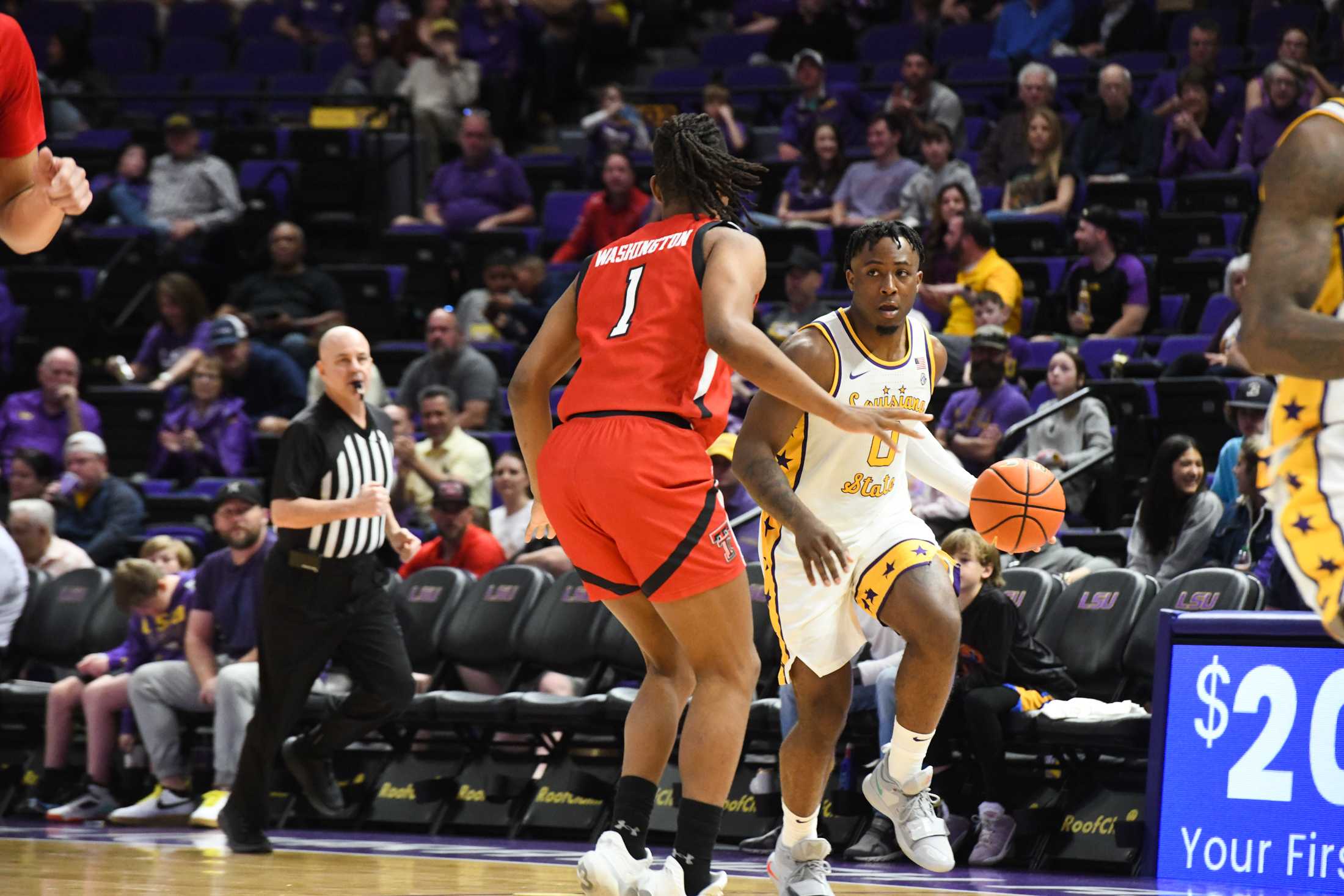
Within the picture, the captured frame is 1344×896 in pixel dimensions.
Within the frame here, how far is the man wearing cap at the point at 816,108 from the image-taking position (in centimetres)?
1413

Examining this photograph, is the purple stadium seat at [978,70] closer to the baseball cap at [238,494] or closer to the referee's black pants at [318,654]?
the baseball cap at [238,494]

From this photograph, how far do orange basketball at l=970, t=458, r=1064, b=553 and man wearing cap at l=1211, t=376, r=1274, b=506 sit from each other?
3342mm

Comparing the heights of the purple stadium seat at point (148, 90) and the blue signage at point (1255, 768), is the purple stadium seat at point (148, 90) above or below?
above

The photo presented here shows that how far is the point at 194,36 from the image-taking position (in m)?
19.1

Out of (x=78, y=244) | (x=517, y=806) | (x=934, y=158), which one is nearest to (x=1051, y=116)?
(x=934, y=158)

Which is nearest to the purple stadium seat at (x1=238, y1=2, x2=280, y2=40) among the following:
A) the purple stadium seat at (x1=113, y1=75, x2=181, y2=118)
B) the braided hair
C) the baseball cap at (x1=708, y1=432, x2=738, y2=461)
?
the purple stadium seat at (x1=113, y1=75, x2=181, y2=118)

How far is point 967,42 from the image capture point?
1523cm

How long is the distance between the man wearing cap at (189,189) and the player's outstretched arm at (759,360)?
11250 millimetres

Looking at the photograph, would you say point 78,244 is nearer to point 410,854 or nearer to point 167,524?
point 167,524

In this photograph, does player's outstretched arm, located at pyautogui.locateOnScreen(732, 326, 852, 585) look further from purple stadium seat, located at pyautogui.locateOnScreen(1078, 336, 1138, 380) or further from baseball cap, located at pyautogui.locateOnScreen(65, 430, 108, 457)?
baseball cap, located at pyautogui.locateOnScreen(65, 430, 108, 457)

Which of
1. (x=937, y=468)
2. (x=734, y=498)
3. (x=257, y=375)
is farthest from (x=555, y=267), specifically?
(x=937, y=468)

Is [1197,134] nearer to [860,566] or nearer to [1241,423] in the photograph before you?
[1241,423]

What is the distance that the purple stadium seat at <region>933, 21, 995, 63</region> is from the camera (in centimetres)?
1519

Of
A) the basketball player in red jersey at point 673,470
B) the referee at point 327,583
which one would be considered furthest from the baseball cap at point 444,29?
the basketball player in red jersey at point 673,470
